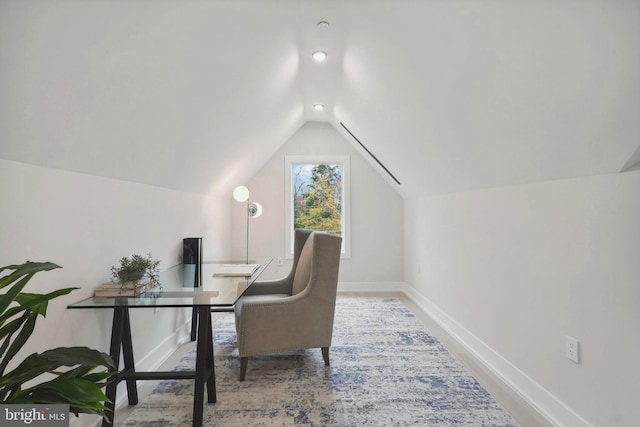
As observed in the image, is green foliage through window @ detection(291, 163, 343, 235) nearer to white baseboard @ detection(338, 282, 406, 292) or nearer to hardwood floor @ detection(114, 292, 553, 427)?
white baseboard @ detection(338, 282, 406, 292)

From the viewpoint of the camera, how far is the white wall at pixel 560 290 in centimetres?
145

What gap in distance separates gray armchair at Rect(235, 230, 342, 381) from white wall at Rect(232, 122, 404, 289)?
99.4 inches

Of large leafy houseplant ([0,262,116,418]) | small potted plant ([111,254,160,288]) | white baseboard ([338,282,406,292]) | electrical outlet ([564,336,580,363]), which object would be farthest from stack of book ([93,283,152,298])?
white baseboard ([338,282,406,292])

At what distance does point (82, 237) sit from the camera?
68.2 inches

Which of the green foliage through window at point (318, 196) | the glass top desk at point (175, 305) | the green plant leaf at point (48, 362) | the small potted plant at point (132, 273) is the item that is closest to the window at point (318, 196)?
the green foliage through window at point (318, 196)

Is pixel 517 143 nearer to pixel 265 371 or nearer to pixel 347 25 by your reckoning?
pixel 347 25

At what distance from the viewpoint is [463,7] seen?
1.49 m

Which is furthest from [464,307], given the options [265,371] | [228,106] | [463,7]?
[228,106]

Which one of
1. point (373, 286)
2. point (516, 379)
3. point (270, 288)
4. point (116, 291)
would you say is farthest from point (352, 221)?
point (116, 291)

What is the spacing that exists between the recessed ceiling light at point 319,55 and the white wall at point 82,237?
5.47ft

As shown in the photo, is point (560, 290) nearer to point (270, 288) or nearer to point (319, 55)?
point (270, 288)

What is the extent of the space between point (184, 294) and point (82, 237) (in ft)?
1.95

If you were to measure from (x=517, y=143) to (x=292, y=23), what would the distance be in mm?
1606

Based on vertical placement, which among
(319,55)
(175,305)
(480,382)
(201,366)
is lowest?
(480,382)
